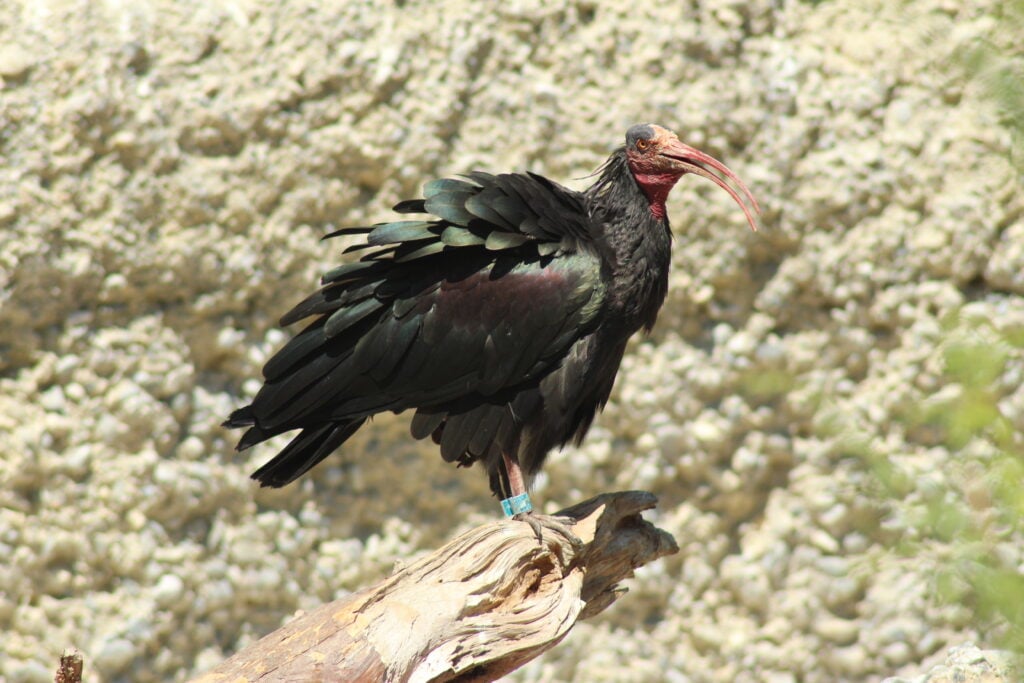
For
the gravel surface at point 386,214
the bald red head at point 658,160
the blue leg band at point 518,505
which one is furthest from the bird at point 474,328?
the gravel surface at point 386,214

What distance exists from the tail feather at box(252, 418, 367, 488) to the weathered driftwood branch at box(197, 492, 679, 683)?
62 centimetres

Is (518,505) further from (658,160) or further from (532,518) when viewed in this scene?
(658,160)

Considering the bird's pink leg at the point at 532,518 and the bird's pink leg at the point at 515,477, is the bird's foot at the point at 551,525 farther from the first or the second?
the bird's pink leg at the point at 515,477

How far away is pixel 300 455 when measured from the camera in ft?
11.6

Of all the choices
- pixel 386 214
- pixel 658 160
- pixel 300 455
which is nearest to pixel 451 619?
pixel 300 455

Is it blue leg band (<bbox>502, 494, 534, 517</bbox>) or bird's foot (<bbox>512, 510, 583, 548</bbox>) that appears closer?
bird's foot (<bbox>512, 510, 583, 548</bbox>)

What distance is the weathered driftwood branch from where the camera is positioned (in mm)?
2812

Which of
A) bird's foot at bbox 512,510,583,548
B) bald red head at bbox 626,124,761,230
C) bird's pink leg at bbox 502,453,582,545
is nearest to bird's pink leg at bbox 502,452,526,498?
bird's pink leg at bbox 502,453,582,545

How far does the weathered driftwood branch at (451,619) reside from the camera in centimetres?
281

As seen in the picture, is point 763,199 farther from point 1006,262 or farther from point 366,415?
point 366,415

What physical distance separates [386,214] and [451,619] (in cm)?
250

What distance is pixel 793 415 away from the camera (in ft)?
17.2

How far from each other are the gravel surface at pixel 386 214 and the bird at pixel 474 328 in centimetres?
143

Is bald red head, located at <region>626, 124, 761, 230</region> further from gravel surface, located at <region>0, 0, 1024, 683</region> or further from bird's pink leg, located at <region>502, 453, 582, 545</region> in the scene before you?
gravel surface, located at <region>0, 0, 1024, 683</region>
